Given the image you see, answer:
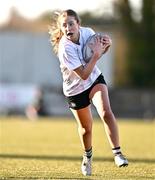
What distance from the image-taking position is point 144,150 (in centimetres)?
1415

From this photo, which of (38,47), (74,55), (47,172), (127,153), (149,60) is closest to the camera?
(74,55)

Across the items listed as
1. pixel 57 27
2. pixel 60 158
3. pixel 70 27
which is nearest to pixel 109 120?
pixel 70 27

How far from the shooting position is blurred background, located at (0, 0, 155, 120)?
33.8 meters

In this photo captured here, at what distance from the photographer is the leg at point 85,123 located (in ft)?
30.2

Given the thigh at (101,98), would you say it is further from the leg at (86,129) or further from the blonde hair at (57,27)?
the blonde hair at (57,27)

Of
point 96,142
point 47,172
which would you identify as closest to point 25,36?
point 96,142

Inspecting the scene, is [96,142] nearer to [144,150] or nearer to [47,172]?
[144,150]

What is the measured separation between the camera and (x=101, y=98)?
29.6 ft

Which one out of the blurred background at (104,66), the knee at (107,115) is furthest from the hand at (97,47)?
the blurred background at (104,66)

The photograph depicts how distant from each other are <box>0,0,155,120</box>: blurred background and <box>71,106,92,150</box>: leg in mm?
21727

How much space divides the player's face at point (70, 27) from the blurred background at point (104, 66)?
22.2 meters

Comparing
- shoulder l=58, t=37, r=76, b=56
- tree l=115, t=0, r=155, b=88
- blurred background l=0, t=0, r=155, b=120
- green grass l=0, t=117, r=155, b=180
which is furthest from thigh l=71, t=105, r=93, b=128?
tree l=115, t=0, r=155, b=88

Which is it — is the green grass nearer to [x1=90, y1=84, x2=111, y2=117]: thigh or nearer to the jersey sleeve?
[x1=90, y1=84, x2=111, y2=117]: thigh

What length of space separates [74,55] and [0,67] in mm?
29422
